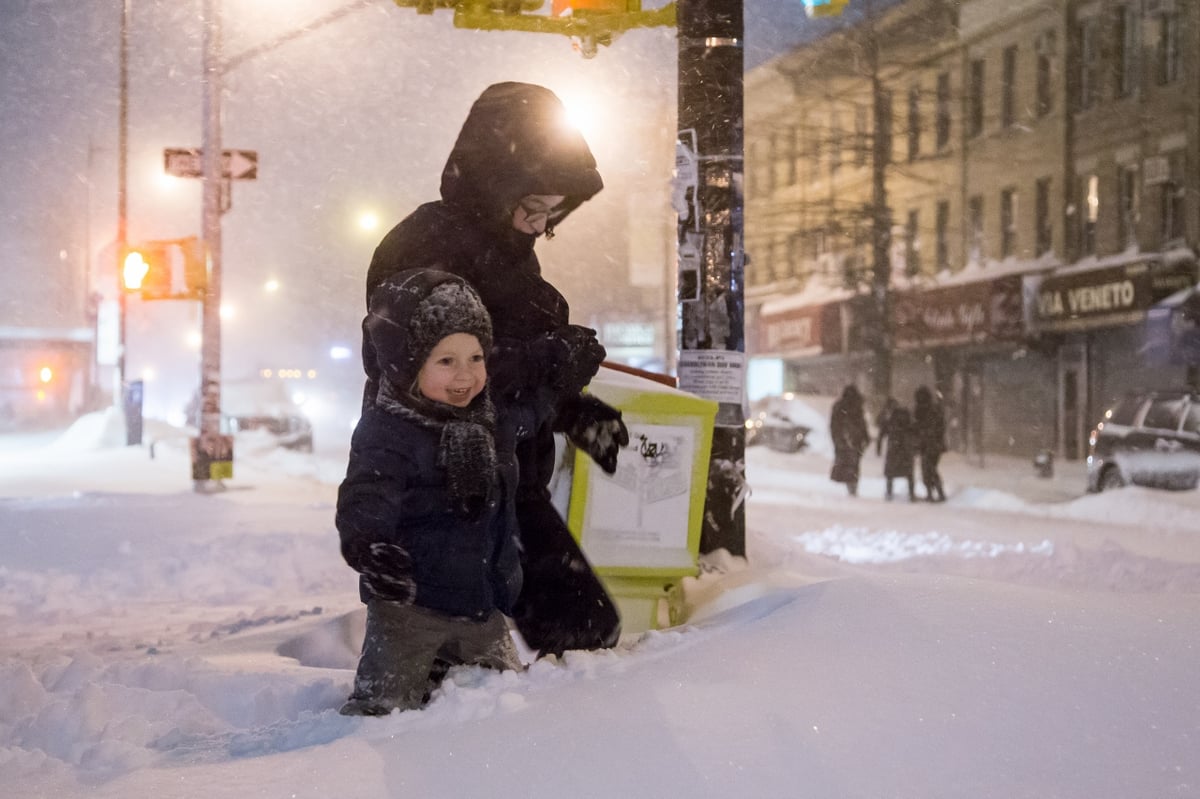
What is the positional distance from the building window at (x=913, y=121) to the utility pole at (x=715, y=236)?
100 ft

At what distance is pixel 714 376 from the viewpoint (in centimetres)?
580

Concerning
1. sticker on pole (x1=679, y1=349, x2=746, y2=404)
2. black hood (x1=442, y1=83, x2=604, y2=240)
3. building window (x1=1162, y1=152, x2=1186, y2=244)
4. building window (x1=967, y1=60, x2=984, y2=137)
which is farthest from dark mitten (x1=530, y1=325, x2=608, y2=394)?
building window (x1=967, y1=60, x2=984, y2=137)

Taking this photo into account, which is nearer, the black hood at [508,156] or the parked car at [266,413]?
the black hood at [508,156]

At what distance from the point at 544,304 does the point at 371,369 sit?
1.99 ft

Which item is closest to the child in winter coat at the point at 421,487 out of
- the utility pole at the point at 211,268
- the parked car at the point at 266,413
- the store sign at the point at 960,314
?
the utility pole at the point at 211,268

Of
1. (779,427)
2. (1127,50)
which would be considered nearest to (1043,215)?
(1127,50)

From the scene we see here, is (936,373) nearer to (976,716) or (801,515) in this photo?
(801,515)

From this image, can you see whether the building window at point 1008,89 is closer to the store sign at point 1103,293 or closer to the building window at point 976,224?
the building window at point 976,224

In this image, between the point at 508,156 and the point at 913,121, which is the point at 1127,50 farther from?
the point at 508,156

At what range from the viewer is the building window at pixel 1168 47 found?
88.0 ft

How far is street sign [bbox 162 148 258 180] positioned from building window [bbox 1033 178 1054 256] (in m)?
20.3

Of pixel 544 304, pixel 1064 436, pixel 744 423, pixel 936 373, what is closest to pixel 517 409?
pixel 544 304

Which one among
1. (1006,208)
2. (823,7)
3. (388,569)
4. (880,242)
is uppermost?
(1006,208)

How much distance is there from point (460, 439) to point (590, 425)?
70 centimetres
